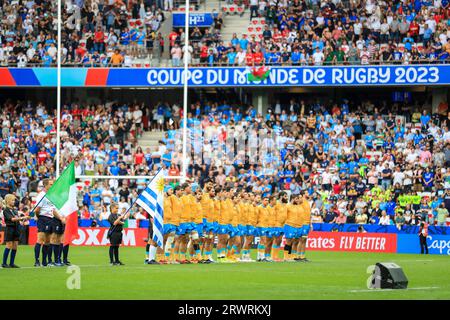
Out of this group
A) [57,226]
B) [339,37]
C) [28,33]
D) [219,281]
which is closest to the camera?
[219,281]

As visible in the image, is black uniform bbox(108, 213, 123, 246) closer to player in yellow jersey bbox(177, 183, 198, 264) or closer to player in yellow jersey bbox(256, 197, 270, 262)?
player in yellow jersey bbox(177, 183, 198, 264)

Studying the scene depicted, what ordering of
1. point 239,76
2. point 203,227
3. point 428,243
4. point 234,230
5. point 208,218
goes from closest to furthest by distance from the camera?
point 203,227
point 208,218
point 234,230
point 428,243
point 239,76

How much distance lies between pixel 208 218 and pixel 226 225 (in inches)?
28.0

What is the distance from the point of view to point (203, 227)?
25.4 metres

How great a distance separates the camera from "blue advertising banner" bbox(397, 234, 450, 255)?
33375 mm

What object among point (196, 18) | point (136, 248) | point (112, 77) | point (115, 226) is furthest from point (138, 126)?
point (115, 226)

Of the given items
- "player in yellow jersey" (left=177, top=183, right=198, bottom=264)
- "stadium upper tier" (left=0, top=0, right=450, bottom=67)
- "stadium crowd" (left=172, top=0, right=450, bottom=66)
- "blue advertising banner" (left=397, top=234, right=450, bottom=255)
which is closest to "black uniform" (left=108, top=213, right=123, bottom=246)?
"player in yellow jersey" (left=177, top=183, right=198, bottom=264)

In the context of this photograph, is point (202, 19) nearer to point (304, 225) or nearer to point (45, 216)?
point (304, 225)

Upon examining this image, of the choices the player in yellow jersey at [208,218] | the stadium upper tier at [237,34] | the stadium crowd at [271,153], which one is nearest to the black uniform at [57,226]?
the player in yellow jersey at [208,218]

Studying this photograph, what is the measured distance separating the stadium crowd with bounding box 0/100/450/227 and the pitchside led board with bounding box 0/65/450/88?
1.42 metres

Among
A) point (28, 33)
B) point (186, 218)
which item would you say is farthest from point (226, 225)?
point (28, 33)

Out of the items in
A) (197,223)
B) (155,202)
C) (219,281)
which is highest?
(155,202)

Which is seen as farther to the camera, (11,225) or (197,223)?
(197,223)

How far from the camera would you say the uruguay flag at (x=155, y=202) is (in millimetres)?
23531
